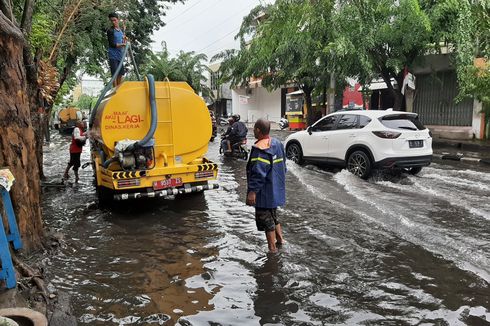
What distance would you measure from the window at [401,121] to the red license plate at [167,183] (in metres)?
5.35

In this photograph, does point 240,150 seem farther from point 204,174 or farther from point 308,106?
point 308,106

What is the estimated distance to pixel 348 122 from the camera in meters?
11.7

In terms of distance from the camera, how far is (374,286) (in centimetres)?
472

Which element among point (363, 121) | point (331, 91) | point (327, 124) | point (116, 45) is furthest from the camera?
point (331, 91)

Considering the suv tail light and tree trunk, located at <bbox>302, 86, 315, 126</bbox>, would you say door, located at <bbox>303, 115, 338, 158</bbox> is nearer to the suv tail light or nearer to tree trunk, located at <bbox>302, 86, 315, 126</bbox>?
the suv tail light

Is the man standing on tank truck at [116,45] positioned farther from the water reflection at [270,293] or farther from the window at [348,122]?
the window at [348,122]

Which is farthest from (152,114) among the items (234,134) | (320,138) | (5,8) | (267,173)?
(234,134)

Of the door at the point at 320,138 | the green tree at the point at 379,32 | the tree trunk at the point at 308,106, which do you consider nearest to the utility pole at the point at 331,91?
the green tree at the point at 379,32

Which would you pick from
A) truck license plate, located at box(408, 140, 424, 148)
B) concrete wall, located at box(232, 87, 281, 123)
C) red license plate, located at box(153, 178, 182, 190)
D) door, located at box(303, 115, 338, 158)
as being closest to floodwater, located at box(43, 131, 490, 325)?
red license plate, located at box(153, 178, 182, 190)

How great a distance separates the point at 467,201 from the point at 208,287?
600cm

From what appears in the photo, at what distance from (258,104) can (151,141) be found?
3880 cm

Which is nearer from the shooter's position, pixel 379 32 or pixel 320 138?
pixel 320 138

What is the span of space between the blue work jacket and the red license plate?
9.16 ft

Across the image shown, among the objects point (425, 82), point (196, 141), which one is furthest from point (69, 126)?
point (196, 141)
